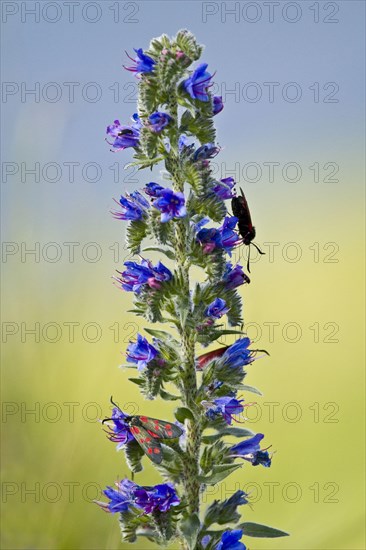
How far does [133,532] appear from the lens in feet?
9.55

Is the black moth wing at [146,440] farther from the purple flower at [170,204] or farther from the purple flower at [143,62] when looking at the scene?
Result: the purple flower at [143,62]

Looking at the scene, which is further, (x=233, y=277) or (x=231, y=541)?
(x=233, y=277)

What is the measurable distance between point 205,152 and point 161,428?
3.26ft

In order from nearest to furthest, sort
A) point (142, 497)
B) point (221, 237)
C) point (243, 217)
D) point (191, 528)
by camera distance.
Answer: point (191, 528), point (142, 497), point (221, 237), point (243, 217)

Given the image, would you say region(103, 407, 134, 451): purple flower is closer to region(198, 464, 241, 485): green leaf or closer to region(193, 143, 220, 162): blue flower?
region(198, 464, 241, 485): green leaf

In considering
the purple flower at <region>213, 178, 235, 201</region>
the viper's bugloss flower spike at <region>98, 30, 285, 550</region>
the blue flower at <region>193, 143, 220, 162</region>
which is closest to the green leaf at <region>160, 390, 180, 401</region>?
the viper's bugloss flower spike at <region>98, 30, 285, 550</region>

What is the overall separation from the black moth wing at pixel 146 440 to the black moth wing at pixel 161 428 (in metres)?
0.01

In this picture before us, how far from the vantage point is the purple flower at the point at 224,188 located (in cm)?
288

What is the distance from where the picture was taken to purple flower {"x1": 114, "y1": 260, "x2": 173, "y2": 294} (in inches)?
113

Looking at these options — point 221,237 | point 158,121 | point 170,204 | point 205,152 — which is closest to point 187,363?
point 221,237

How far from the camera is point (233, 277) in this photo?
2.96m

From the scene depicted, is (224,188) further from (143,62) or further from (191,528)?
(191,528)

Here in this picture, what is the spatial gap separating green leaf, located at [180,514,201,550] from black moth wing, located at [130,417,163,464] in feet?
0.71

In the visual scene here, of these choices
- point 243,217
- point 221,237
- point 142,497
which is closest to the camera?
point 142,497
